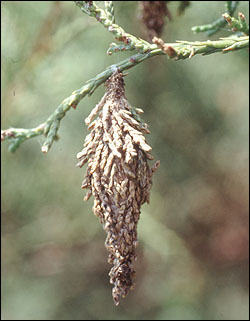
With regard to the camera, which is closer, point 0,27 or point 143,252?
point 0,27

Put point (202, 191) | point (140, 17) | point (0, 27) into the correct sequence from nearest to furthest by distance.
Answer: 1. point (140, 17)
2. point (0, 27)
3. point (202, 191)

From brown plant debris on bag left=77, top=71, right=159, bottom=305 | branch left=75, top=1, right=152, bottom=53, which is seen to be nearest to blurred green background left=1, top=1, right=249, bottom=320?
branch left=75, top=1, right=152, bottom=53

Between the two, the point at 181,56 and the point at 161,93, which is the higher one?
the point at 161,93

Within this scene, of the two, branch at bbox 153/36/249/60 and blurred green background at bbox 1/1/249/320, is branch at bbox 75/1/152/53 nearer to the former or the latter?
branch at bbox 153/36/249/60

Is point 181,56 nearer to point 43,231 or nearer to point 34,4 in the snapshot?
point 34,4

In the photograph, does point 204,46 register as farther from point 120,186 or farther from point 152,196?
point 152,196

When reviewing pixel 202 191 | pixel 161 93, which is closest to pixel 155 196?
pixel 202 191

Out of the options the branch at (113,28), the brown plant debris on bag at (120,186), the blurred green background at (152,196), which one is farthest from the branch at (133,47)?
the blurred green background at (152,196)

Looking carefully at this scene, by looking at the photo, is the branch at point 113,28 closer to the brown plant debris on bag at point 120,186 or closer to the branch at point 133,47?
the branch at point 133,47
